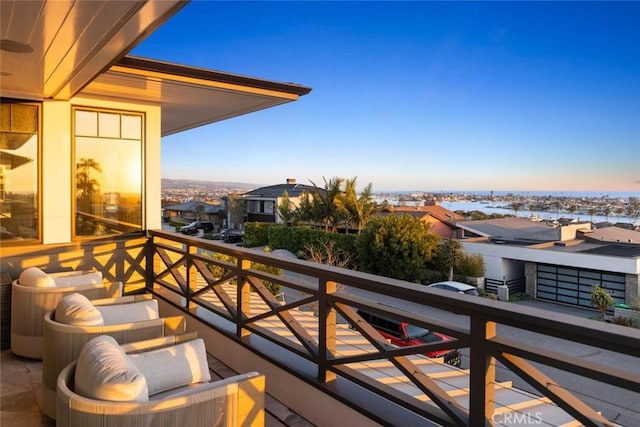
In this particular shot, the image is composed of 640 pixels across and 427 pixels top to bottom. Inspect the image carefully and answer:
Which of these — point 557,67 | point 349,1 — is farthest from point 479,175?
point 349,1

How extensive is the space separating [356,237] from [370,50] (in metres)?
15.3

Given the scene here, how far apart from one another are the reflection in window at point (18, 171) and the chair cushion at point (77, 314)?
279cm

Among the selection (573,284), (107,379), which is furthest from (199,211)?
(107,379)

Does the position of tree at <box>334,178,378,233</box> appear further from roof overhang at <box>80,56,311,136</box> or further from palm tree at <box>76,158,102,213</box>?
palm tree at <box>76,158,102,213</box>

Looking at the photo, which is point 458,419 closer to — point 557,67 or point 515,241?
point 515,241

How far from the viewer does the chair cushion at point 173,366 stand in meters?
2.06

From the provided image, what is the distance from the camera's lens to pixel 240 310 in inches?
131

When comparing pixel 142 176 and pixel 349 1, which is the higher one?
pixel 349 1

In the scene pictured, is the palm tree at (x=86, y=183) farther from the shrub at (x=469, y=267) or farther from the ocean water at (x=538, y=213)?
the ocean water at (x=538, y=213)

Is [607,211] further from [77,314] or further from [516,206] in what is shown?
[77,314]

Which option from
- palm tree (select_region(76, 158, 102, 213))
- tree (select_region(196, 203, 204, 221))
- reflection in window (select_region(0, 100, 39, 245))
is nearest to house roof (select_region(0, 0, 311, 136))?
reflection in window (select_region(0, 100, 39, 245))

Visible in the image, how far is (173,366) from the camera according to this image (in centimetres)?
214

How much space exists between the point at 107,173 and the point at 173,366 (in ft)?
13.1

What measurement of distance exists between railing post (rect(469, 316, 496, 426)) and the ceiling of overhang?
2.06 metres
